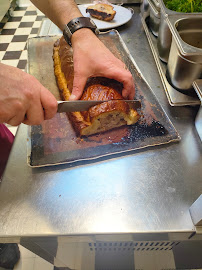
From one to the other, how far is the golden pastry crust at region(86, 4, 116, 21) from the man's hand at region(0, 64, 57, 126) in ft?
4.21

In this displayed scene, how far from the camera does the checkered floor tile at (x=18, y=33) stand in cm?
333

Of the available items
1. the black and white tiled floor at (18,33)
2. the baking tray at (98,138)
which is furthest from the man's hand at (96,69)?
the black and white tiled floor at (18,33)

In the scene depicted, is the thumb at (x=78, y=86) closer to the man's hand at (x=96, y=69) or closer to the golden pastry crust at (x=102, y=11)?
the man's hand at (x=96, y=69)

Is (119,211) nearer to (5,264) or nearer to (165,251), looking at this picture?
(165,251)

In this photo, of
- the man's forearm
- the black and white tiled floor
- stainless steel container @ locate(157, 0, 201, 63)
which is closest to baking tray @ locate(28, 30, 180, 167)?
stainless steel container @ locate(157, 0, 201, 63)

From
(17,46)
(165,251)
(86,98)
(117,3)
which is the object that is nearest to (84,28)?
(86,98)

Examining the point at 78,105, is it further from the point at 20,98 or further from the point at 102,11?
the point at 102,11

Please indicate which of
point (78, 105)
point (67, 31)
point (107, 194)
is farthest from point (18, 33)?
point (107, 194)

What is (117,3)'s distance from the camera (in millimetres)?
2137

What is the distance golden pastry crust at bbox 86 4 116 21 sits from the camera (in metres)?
1.82

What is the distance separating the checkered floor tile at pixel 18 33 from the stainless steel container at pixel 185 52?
247 cm

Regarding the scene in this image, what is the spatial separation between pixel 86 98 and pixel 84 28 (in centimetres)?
51

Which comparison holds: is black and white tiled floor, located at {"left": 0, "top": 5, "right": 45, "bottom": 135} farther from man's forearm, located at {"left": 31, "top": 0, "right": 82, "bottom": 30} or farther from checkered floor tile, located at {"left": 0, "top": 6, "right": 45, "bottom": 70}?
man's forearm, located at {"left": 31, "top": 0, "right": 82, "bottom": 30}

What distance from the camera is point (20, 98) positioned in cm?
83
